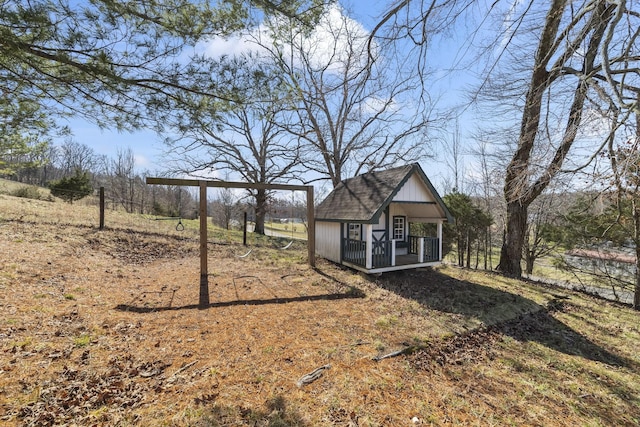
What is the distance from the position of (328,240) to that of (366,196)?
2.44 metres

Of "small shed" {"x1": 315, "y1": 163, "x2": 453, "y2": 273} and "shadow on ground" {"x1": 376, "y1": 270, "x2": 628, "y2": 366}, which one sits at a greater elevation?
"small shed" {"x1": 315, "y1": 163, "x2": 453, "y2": 273}

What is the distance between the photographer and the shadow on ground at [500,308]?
5.21 meters

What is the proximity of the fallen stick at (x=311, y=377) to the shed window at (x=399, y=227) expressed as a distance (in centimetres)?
720

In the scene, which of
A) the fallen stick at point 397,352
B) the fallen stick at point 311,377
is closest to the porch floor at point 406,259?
the fallen stick at point 397,352

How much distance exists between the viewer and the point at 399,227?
10328mm

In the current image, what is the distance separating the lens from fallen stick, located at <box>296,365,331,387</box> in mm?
3312

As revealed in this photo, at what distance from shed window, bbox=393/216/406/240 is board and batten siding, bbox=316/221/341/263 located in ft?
6.95

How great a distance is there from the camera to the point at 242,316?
522 centimetres

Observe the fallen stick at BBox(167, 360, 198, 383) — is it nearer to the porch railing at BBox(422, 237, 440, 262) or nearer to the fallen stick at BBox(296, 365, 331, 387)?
the fallen stick at BBox(296, 365, 331, 387)

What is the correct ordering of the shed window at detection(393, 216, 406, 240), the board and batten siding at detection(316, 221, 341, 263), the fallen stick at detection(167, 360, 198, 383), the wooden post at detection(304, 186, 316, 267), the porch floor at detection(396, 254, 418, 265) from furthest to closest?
the shed window at detection(393, 216, 406, 240), the board and batten siding at detection(316, 221, 341, 263), the wooden post at detection(304, 186, 316, 267), the porch floor at detection(396, 254, 418, 265), the fallen stick at detection(167, 360, 198, 383)

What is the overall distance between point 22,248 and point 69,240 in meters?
1.59

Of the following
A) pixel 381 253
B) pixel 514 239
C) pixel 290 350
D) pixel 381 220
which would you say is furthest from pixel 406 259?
pixel 290 350

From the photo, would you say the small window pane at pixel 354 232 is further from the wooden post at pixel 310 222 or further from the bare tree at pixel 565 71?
the bare tree at pixel 565 71

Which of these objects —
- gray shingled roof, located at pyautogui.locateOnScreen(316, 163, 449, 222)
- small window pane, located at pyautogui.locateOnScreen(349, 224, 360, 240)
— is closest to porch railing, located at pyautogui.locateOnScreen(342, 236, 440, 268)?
small window pane, located at pyautogui.locateOnScreen(349, 224, 360, 240)
